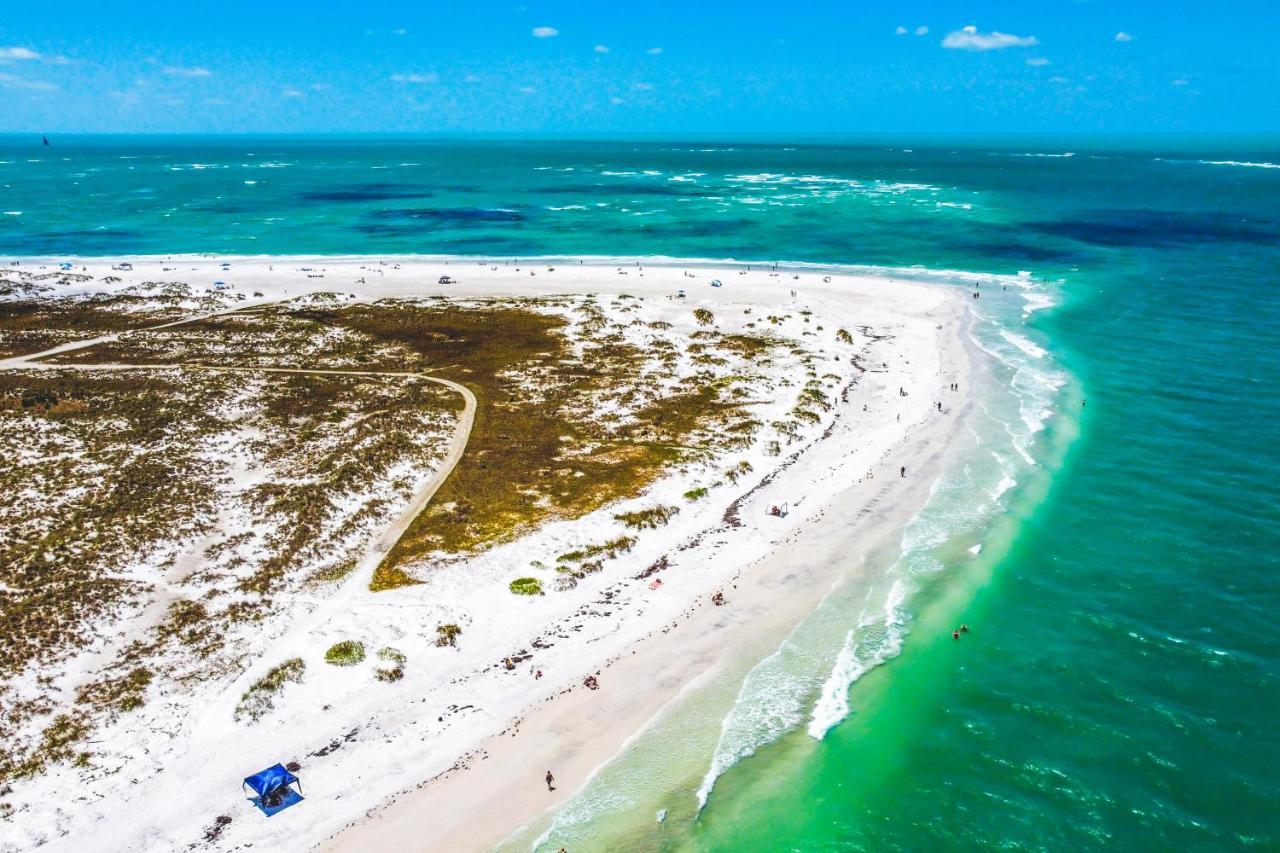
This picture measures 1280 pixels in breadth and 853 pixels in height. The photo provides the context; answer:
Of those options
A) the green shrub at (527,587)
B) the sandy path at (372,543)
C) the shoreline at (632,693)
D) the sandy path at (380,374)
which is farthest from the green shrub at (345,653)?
the sandy path at (380,374)

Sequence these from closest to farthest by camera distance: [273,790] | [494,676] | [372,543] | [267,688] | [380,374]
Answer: [273,790]
[267,688]
[494,676]
[372,543]
[380,374]

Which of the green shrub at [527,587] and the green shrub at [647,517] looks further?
the green shrub at [647,517]

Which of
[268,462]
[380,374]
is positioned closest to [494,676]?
[268,462]

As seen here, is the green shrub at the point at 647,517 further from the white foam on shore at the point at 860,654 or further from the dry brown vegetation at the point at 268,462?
the white foam on shore at the point at 860,654

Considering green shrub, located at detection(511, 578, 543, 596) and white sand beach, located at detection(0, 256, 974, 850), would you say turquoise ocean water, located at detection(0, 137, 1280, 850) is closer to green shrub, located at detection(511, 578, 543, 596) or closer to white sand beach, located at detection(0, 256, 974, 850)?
white sand beach, located at detection(0, 256, 974, 850)

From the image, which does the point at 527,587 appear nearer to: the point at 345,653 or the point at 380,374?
the point at 345,653

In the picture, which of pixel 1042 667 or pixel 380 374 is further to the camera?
pixel 380 374
